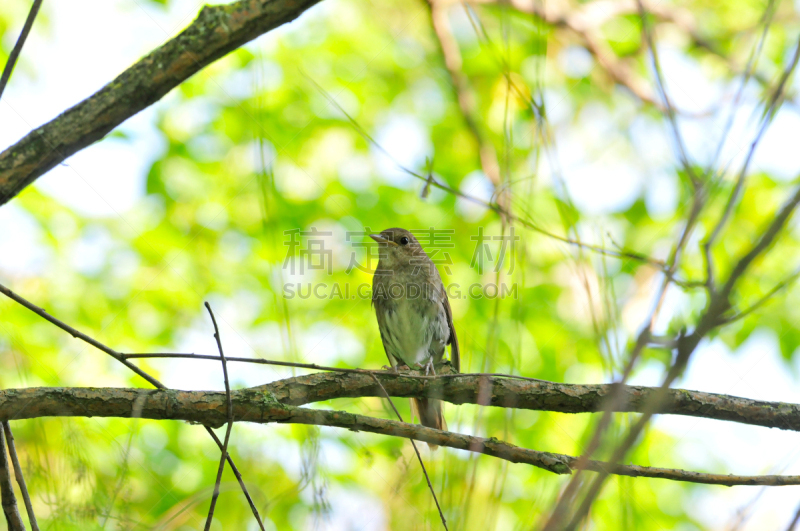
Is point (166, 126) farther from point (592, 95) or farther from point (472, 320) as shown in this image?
point (592, 95)

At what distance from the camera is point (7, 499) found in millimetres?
2332

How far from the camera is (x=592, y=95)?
8.77m

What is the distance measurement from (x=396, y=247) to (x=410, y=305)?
68cm

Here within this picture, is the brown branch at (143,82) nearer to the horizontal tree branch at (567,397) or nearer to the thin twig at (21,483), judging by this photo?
the thin twig at (21,483)

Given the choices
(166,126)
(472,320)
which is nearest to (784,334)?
(472,320)

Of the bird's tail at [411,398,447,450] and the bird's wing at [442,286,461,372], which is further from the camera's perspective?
the bird's wing at [442,286,461,372]

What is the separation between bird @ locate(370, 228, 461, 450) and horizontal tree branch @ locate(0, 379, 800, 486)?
11.0 feet

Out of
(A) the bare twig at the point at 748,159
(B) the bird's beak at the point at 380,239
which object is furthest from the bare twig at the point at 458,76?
(A) the bare twig at the point at 748,159

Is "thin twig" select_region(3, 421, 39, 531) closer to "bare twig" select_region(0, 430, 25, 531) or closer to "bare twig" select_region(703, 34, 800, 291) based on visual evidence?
"bare twig" select_region(0, 430, 25, 531)

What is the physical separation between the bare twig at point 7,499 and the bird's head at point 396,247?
13.7 feet

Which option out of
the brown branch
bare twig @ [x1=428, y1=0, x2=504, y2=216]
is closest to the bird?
bare twig @ [x1=428, y1=0, x2=504, y2=216]

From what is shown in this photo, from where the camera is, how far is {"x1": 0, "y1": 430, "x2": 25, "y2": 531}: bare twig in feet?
7.62

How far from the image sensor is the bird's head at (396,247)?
623 centimetres

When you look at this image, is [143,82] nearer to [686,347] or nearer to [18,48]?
[18,48]
